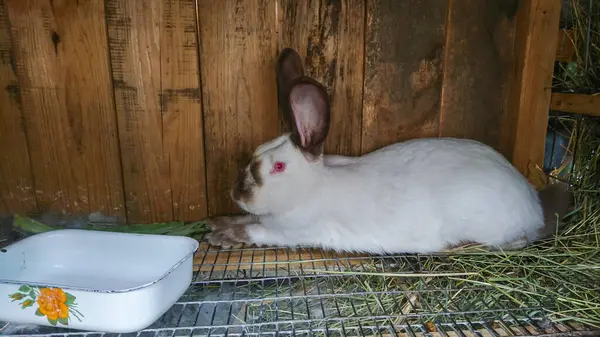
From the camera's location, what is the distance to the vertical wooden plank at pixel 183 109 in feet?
6.46

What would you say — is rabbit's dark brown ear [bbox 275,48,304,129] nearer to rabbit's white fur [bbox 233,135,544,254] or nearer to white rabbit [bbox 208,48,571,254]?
white rabbit [bbox 208,48,571,254]

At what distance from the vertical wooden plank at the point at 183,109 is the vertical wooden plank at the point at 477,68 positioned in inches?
45.2

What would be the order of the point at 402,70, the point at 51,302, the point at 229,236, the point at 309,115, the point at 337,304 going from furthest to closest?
the point at 402,70 → the point at 229,236 → the point at 309,115 → the point at 337,304 → the point at 51,302

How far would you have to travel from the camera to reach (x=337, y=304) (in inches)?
56.4

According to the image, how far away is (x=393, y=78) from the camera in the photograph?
2127 mm

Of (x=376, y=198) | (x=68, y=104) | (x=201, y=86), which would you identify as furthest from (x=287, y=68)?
(x=68, y=104)

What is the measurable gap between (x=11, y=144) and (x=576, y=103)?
2438 millimetres

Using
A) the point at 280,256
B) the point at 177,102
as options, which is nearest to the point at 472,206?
the point at 280,256

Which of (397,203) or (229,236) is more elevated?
(397,203)

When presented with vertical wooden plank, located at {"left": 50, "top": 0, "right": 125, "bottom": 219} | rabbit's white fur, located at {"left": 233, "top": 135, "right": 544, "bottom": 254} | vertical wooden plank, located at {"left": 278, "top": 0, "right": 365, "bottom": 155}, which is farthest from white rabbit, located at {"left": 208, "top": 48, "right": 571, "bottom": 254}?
vertical wooden plank, located at {"left": 50, "top": 0, "right": 125, "bottom": 219}

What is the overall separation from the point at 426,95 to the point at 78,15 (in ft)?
5.13

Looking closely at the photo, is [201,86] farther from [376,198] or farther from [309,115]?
[376,198]

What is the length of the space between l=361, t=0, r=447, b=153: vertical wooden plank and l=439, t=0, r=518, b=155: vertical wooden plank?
2.0 inches

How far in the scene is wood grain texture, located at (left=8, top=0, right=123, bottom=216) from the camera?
192 cm
